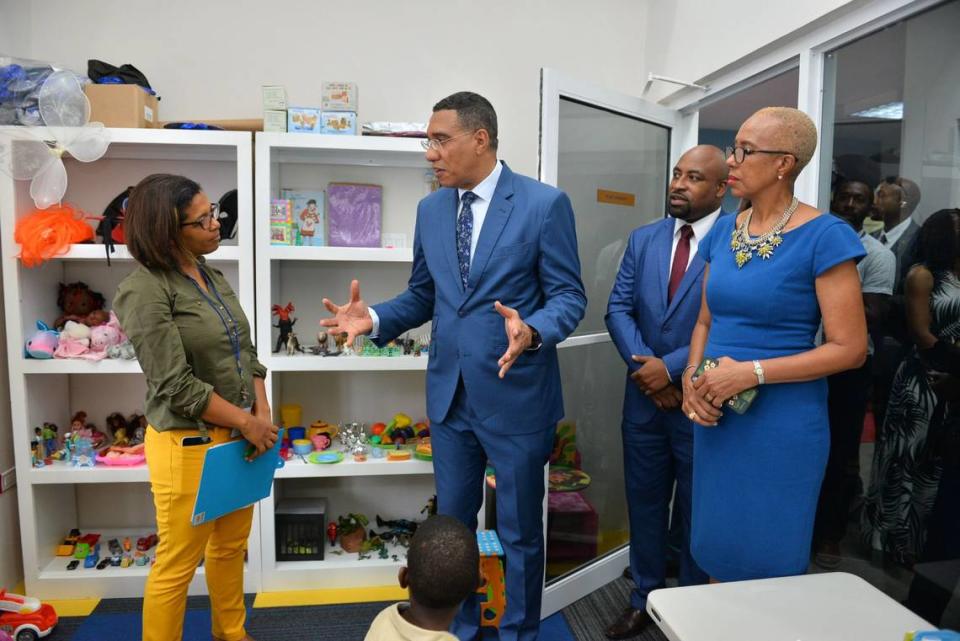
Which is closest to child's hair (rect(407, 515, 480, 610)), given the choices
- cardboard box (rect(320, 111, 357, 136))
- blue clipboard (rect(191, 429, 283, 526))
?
blue clipboard (rect(191, 429, 283, 526))

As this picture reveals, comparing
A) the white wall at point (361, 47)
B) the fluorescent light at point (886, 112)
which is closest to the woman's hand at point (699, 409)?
the fluorescent light at point (886, 112)

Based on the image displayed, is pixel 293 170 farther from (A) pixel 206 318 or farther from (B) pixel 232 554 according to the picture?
(B) pixel 232 554

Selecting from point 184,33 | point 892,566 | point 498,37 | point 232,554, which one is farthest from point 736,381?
point 184,33

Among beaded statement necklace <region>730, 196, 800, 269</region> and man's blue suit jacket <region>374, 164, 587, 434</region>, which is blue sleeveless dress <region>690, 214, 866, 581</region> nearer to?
beaded statement necklace <region>730, 196, 800, 269</region>

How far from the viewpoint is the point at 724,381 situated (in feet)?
Answer: 5.11

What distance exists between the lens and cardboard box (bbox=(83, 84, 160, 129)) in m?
2.60

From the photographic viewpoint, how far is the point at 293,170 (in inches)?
120

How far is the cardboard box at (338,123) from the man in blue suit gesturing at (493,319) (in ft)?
2.54

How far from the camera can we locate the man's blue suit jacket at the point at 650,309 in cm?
224

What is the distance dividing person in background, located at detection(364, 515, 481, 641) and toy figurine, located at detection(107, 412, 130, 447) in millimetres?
2112

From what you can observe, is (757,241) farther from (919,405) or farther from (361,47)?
(361,47)

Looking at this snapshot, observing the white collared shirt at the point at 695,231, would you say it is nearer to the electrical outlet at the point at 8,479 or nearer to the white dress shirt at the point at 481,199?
the white dress shirt at the point at 481,199

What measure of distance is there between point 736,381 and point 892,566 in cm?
94

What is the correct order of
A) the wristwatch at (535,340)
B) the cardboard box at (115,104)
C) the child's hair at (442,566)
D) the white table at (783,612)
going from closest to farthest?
the white table at (783,612), the child's hair at (442,566), the wristwatch at (535,340), the cardboard box at (115,104)
